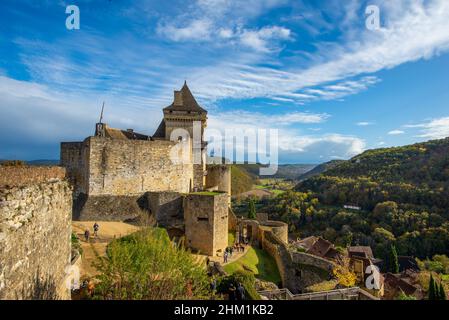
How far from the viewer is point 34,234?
762cm

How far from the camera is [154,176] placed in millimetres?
24656

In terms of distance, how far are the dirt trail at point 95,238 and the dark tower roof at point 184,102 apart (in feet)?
40.9

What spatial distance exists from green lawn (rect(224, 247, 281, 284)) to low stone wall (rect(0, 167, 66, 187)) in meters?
13.2

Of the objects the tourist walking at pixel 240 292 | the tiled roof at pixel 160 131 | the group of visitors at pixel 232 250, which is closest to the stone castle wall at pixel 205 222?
the group of visitors at pixel 232 250

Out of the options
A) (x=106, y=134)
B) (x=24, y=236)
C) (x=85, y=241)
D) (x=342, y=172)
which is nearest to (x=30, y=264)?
(x=24, y=236)

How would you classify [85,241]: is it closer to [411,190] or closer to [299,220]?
[299,220]

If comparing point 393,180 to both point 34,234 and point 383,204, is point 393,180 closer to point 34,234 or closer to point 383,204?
point 383,204

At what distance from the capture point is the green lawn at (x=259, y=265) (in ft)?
68.5

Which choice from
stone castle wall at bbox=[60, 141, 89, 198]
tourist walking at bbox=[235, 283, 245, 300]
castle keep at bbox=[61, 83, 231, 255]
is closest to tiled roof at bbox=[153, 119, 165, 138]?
castle keep at bbox=[61, 83, 231, 255]

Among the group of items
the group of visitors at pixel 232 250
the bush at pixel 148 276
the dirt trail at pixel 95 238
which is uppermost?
the bush at pixel 148 276

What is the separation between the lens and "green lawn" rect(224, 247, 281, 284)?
20875mm

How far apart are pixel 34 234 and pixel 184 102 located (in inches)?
950

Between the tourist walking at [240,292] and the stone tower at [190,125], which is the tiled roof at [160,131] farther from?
the tourist walking at [240,292]

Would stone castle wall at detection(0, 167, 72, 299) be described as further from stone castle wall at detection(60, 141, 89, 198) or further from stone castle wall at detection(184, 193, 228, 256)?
stone castle wall at detection(60, 141, 89, 198)
